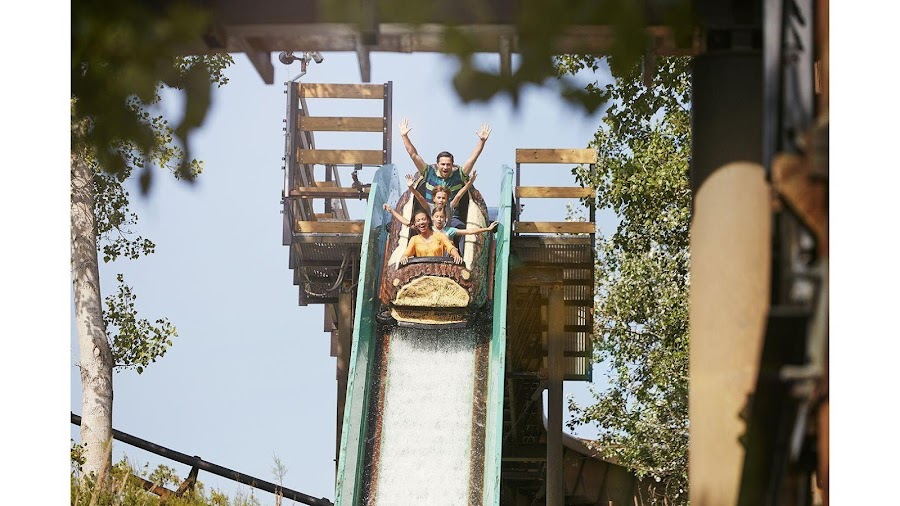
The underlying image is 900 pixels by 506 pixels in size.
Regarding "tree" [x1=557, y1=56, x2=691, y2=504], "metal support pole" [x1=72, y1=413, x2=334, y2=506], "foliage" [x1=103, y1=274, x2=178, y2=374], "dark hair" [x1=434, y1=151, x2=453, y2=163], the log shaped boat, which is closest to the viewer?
"metal support pole" [x1=72, y1=413, x2=334, y2=506]

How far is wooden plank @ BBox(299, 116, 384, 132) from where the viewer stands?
8109 mm

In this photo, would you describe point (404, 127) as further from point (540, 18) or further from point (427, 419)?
point (540, 18)

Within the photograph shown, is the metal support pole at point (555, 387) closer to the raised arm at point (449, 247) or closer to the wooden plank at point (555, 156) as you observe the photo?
the wooden plank at point (555, 156)

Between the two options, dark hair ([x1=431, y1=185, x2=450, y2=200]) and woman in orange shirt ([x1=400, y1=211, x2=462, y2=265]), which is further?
dark hair ([x1=431, y1=185, x2=450, y2=200])

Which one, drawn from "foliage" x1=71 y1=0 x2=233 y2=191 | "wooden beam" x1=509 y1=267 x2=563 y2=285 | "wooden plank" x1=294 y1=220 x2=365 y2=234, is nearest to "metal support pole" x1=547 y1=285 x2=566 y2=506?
"wooden beam" x1=509 y1=267 x2=563 y2=285

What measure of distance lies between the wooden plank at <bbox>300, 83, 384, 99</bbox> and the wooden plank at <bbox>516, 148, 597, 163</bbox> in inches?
38.7

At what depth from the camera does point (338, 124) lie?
26.6 feet

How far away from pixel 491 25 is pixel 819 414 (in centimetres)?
119

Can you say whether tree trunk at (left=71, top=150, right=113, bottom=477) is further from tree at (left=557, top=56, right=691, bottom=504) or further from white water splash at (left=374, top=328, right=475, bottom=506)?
tree at (left=557, top=56, right=691, bottom=504)

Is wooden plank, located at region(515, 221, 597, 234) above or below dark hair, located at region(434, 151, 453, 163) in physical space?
below

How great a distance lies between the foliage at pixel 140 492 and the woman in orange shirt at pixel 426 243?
156cm

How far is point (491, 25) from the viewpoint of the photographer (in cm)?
317

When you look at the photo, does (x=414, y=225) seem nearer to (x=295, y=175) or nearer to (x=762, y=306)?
(x=295, y=175)
